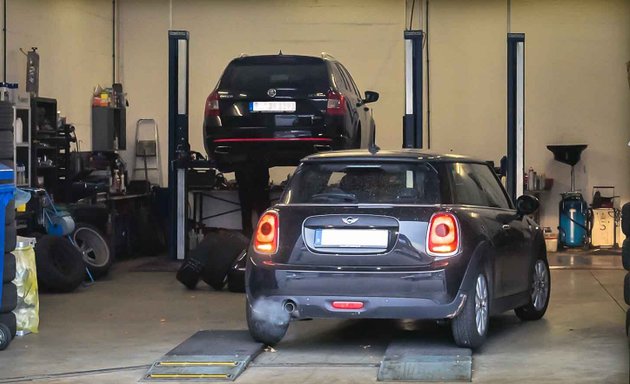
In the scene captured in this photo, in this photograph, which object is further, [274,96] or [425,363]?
[274,96]

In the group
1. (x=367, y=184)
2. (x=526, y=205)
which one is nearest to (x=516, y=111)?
(x=526, y=205)

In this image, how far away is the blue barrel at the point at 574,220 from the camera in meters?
16.1

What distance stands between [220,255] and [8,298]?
3.30 m

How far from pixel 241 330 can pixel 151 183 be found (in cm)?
947

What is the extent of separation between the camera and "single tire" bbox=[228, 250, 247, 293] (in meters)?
10.5

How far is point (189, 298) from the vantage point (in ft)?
34.2

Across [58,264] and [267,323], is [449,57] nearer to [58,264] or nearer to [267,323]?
[58,264]

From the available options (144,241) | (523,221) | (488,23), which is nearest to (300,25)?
(488,23)

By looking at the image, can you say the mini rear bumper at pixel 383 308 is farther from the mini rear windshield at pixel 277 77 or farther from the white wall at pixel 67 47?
the white wall at pixel 67 47

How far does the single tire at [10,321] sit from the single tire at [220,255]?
307cm

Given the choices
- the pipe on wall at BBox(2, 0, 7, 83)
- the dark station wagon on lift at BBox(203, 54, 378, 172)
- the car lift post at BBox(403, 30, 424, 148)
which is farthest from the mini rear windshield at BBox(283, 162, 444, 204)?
the pipe on wall at BBox(2, 0, 7, 83)

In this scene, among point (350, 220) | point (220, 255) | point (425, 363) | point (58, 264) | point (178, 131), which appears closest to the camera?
point (425, 363)

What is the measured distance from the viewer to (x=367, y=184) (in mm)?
7129

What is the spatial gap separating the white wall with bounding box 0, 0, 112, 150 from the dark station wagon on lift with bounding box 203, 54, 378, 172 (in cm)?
374
